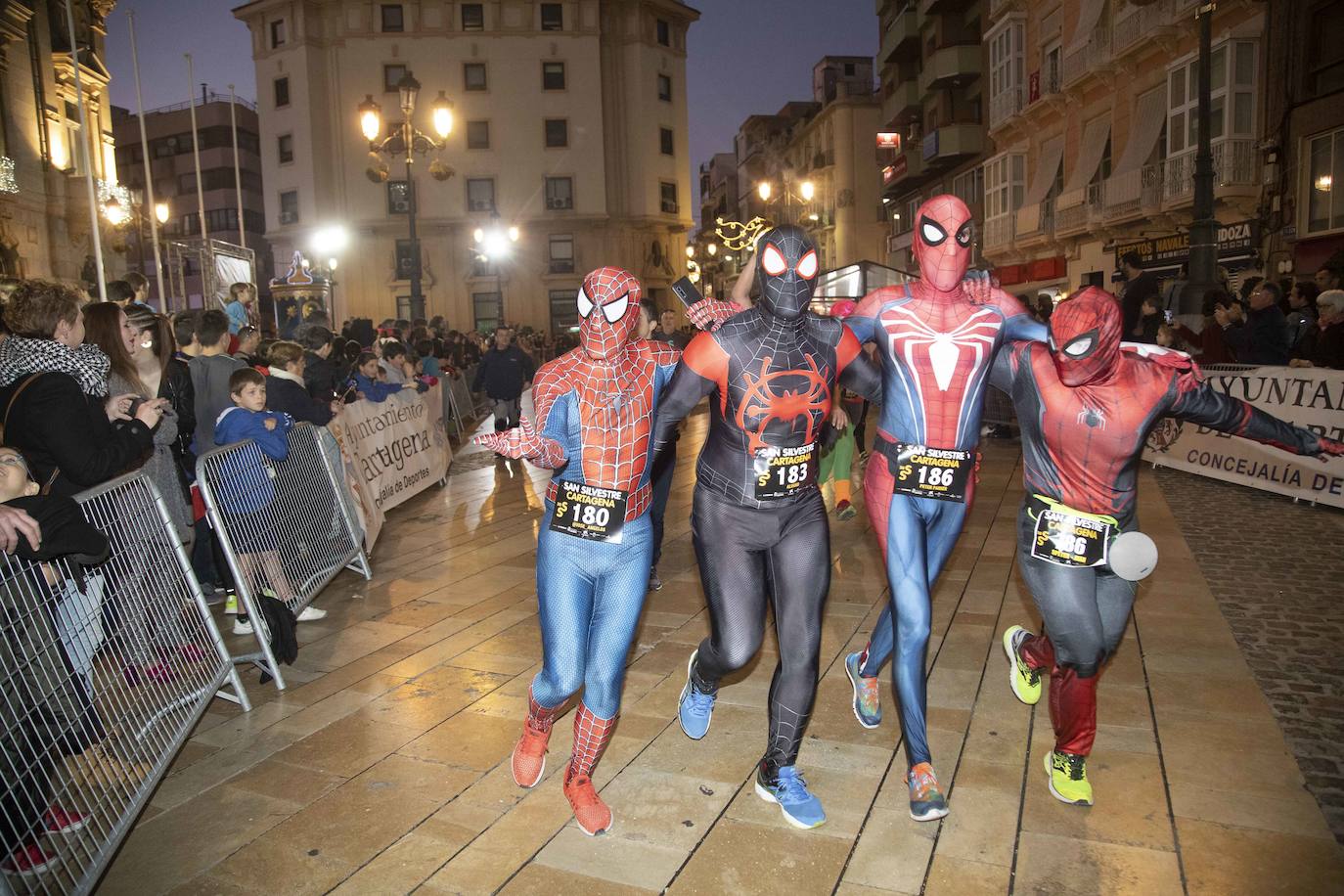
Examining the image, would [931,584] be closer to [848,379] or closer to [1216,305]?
[848,379]

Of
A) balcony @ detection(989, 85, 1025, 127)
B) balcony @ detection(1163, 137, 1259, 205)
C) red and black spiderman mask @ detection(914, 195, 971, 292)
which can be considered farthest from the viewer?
balcony @ detection(989, 85, 1025, 127)

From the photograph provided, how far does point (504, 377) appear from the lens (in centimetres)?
1462

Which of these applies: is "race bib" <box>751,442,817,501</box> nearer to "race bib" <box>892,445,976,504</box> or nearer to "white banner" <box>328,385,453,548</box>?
"race bib" <box>892,445,976,504</box>

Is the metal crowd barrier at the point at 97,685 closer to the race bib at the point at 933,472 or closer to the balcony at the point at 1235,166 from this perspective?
the race bib at the point at 933,472

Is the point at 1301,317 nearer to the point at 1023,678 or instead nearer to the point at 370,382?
the point at 1023,678

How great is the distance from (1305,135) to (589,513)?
19.5 metres

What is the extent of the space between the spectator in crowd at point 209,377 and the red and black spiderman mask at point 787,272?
17.1ft

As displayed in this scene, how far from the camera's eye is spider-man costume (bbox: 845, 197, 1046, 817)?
3785 millimetres

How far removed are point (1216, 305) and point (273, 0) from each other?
48.1m

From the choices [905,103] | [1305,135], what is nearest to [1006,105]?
[905,103]

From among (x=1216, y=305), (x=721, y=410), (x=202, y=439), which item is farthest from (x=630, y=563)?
(x=1216, y=305)

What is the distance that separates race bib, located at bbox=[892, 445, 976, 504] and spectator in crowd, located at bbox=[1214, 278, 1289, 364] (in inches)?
346

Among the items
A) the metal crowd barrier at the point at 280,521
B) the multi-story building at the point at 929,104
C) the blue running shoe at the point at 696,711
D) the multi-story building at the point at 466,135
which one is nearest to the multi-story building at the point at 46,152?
the multi-story building at the point at 466,135

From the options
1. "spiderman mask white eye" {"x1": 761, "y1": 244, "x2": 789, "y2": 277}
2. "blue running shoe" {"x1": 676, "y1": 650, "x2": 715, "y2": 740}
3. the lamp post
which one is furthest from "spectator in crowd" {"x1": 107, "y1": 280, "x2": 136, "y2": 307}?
"spiderman mask white eye" {"x1": 761, "y1": 244, "x2": 789, "y2": 277}
